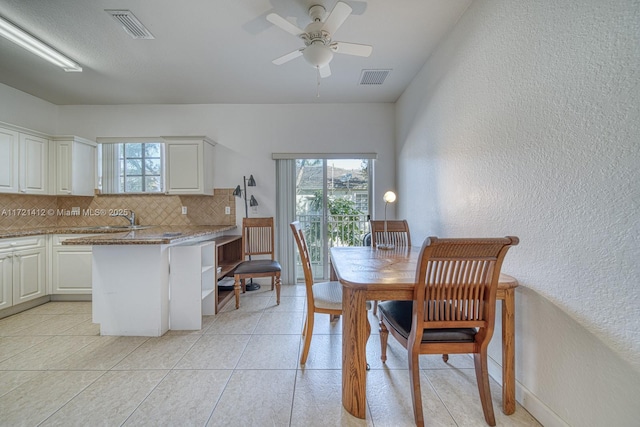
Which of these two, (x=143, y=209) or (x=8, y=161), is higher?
(x=8, y=161)

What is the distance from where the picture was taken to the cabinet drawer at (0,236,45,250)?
A: 263 cm

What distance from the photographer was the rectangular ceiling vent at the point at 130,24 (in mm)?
2012

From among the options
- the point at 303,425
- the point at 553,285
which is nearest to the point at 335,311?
the point at 303,425

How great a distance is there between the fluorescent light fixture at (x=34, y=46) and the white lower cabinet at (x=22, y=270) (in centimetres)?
188

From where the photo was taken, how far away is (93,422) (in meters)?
1.38

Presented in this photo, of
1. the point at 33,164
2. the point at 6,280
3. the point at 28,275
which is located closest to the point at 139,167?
the point at 33,164

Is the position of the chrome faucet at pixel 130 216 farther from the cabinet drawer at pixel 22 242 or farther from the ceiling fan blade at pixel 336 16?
the ceiling fan blade at pixel 336 16

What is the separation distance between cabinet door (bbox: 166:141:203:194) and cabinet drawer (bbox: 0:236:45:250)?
4.75ft

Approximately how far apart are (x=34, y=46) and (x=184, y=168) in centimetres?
165

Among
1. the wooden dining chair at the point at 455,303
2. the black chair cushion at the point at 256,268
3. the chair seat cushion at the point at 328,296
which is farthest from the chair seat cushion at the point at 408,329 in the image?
the black chair cushion at the point at 256,268

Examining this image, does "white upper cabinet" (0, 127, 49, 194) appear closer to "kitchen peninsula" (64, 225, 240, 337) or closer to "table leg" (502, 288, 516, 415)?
"kitchen peninsula" (64, 225, 240, 337)

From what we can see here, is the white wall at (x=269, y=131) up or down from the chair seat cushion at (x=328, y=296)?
up

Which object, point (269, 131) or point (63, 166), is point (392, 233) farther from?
point (63, 166)

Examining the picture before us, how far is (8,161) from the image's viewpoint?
2.90m
